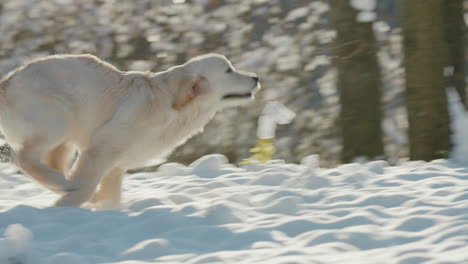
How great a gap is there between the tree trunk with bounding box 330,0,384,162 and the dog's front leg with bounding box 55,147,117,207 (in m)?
4.12

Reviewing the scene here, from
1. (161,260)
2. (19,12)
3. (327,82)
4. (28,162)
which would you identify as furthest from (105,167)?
(19,12)

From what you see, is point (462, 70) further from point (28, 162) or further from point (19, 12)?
point (19, 12)

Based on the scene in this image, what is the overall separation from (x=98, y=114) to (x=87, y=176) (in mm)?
531

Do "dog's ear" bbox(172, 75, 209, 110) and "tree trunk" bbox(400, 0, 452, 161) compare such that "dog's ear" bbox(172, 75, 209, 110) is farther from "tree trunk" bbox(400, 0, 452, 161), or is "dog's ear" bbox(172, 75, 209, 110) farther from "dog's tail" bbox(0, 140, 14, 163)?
"tree trunk" bbox(400, 0, 452, 161)

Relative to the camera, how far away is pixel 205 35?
1297 centimetres

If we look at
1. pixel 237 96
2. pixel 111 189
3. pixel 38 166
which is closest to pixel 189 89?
pixel 237 96

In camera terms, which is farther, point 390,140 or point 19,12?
point 19,12

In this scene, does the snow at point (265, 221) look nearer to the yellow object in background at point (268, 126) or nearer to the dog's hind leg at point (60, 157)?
the dog's hind leg at point (60, 157)

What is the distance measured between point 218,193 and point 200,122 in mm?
671

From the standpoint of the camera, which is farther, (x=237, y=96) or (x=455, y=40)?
(x=455, y=40)

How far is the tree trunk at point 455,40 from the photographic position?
26.1 ft

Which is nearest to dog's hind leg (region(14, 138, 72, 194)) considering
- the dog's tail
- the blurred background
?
the dog's tail

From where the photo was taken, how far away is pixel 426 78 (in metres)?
7.86

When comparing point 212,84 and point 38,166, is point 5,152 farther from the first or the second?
point 212,84
